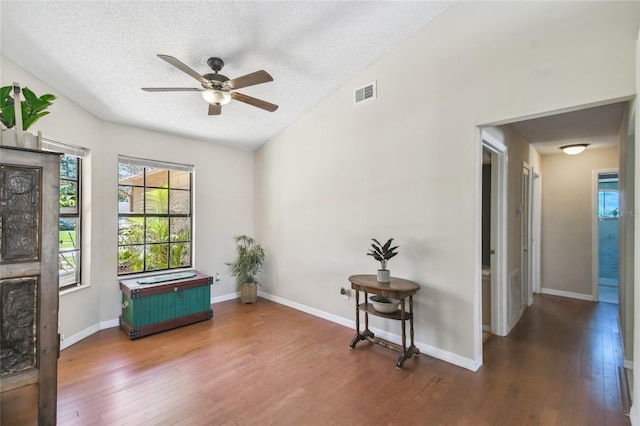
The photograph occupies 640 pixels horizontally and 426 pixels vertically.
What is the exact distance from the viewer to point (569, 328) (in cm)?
362

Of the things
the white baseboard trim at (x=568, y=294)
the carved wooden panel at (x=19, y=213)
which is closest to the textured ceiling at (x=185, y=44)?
the carved wooden panel at (x=19, y=213)

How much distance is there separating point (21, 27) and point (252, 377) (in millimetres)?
3257

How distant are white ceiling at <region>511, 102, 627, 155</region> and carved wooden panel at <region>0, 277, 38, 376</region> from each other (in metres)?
4.63

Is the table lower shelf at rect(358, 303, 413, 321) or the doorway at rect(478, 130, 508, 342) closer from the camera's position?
the table lower shelf at rect(358, 303, 413, 321)

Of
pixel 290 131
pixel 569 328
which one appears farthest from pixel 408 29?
pixel 569 328

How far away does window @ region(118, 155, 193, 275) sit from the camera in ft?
13.1

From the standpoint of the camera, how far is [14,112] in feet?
5.43

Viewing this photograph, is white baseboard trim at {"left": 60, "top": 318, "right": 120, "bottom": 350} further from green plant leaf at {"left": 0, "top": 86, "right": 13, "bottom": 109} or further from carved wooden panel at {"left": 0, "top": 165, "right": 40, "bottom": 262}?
green plant leaf at {"left": 0, "top": 86, "right": 13, "bottom": 109}

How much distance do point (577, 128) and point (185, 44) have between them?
15.0 feet

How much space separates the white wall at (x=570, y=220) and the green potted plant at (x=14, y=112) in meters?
6.75

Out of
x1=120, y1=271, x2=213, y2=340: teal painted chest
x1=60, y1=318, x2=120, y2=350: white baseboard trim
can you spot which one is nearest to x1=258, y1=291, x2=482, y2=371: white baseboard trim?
x1=120, y1=271, x2=213, y2=340: teal painted chest

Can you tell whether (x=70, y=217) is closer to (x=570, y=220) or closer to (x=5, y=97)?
(x=5, y=97)

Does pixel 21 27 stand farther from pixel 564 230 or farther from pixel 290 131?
pixel 564 230

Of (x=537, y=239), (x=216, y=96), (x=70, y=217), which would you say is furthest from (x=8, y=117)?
(x=537, y=239)
